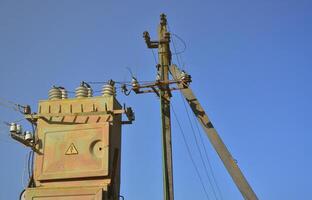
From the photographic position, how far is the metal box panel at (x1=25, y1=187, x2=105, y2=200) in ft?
42.8

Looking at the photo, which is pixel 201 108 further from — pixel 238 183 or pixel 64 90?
pixel 64 90

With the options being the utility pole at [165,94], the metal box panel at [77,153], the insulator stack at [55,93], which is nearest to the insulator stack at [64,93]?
the insulator stack at [55,93]

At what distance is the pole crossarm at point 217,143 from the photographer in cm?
1602

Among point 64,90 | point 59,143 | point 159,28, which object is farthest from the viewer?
point 159,28

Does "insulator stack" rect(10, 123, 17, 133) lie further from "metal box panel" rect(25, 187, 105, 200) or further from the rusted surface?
"metal box panel" rect(25, 187, 105, 200)

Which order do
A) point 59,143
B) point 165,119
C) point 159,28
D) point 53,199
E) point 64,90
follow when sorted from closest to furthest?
point 53,199, point 59,143, point 64,90, point 165,119, point 159,28

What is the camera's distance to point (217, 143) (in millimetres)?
16750

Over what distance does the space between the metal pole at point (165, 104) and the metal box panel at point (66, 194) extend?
103 inches

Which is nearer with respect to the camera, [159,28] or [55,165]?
[55,165]

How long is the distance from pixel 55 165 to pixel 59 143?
68 centimetres

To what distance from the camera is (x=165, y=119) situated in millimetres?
16453

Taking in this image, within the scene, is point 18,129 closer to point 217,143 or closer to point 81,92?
point 81,92

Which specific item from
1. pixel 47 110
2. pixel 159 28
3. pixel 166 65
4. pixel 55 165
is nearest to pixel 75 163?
pixel 55 165

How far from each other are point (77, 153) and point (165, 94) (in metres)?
4.14
